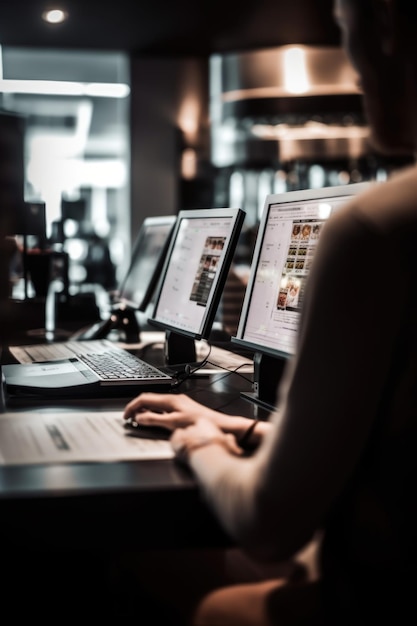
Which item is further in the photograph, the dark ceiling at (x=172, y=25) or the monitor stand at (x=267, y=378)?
the dark ceiling at (x=172, y=25)

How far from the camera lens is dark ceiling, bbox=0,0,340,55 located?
6.96m

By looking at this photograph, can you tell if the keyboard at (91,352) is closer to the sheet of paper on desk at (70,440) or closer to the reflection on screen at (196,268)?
the reflection on screen at (196,268)

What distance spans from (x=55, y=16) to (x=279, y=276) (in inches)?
249

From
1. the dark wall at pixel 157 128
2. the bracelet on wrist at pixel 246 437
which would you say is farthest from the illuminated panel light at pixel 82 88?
the bracelet on wrist at pixel 246 437

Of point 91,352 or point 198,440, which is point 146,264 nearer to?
point 91,352

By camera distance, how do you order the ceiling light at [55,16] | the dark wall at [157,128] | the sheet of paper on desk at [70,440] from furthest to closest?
the dark wall at [157,128] < the ceiling light at [55,16] < the sheet of paper on desk at [70,440]

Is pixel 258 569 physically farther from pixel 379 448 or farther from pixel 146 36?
pixel 146 36

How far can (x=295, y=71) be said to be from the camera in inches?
332

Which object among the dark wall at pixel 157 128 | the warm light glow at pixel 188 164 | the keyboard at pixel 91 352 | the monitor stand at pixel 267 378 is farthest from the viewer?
the warm light glow at pixel 188 164

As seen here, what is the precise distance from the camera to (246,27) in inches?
303

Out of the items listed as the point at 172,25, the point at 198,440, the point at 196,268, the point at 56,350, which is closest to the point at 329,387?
the point at 198,440

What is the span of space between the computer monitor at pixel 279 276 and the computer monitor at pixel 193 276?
0.57 feet

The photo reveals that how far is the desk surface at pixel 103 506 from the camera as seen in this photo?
106cm

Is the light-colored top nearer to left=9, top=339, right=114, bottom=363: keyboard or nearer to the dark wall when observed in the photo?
left=9, top=339, right=114, bottom=363: keyboard
